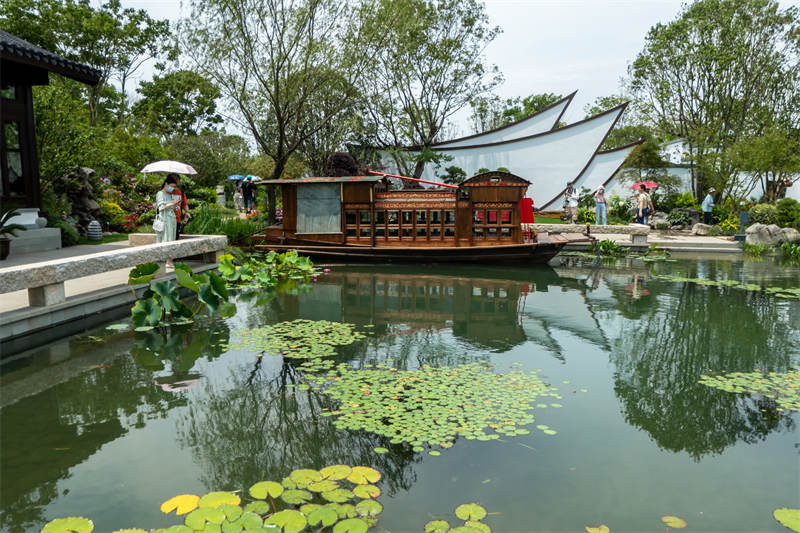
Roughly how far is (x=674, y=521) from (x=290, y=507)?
6.64ft

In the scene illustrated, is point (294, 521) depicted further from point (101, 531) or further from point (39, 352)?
point (39, 352)

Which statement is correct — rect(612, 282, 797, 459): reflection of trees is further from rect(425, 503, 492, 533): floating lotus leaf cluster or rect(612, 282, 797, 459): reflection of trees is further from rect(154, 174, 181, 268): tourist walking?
rect(154, 174, 181, 268): tourist walking

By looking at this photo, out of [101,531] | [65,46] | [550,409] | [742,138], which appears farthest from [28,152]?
[742,138]

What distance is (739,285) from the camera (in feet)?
32.8

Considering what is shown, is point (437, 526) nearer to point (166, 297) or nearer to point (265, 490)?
point (265, 490)

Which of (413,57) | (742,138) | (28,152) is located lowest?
(28,152)

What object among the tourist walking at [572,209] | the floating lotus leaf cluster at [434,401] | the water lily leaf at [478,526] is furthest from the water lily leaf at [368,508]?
the tourist walking at [572,209]

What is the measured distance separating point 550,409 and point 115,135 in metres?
21.6

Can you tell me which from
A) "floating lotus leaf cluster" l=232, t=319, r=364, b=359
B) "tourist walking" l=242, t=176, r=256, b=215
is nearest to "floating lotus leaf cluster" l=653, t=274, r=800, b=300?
"floating lotus leaf cluster" l=232, t=319, r=364, b=359

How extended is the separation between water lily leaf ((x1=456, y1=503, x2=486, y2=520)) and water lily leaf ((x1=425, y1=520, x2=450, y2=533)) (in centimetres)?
11

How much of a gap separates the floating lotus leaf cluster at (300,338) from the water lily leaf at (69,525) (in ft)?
9.44

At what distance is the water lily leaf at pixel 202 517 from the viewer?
2.76 m

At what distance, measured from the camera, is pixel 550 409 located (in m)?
4.32

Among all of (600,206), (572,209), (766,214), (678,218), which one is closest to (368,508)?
(600,206)
